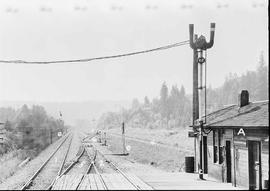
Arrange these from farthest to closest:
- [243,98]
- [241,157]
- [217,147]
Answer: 1. [243,98]
2. [217,147]
3. [241,157]

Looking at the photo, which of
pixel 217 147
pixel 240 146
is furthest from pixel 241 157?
pixel 217 147

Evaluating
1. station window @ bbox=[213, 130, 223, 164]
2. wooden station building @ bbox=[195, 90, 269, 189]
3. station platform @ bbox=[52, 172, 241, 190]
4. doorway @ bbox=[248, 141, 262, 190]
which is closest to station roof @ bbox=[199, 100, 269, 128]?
wooden station building @ bbox=[195, 90, 269, 189]

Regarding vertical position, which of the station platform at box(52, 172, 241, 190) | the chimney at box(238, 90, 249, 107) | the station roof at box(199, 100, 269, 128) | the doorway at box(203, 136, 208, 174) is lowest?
the station platform at box(52, 172, 241, 190)

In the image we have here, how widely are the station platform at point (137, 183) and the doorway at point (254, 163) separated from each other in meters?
0.71

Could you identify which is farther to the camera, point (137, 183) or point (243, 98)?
point (243, 98)

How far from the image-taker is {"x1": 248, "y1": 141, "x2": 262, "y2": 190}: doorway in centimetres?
1648

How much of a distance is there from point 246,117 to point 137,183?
529 cm

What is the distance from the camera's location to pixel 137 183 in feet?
60.7

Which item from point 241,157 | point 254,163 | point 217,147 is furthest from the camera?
point 217,147

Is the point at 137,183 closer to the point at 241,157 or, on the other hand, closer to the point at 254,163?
the point at 241,157

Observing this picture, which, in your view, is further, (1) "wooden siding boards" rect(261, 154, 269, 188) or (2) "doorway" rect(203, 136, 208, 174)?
(2) "doorway" rect(203, 136, 208, 174)

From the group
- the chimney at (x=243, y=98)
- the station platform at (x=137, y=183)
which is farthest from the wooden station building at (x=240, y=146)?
the station platform at (x=137, y=183)

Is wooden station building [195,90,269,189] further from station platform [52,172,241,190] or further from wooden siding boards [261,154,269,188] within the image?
station platform [52,172,241,190]

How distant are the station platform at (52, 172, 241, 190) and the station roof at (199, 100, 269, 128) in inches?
101
